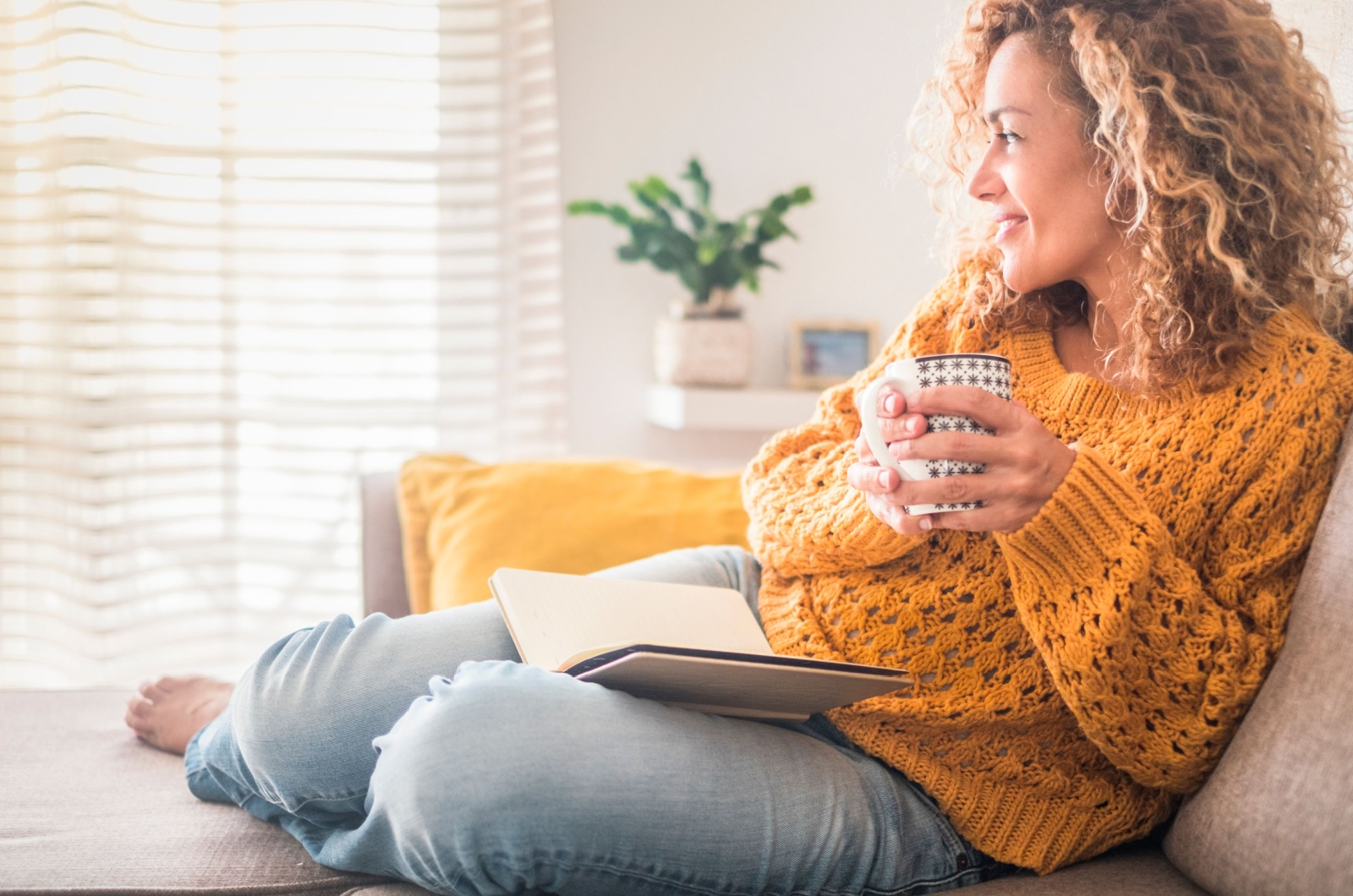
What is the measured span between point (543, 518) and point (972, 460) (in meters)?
0.78

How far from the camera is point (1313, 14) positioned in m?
1.21

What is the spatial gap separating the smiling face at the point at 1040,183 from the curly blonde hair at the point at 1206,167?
15 millimetres

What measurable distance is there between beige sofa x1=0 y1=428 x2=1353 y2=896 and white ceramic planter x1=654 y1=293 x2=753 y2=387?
4.71 feet

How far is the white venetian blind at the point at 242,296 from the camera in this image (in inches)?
88.0

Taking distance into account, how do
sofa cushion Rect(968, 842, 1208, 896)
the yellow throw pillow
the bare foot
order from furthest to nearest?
the yellow throw pillow → the bare foot → sofa cushion Rect(968, 842, 1208, 896)

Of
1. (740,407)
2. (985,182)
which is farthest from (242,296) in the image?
(985,182)

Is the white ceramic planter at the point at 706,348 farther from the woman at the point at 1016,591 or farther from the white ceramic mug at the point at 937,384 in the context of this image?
the white ceramic mug at the point at 937,384

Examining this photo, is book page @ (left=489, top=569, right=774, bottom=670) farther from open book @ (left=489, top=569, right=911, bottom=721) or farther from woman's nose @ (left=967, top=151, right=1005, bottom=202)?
woman's nose @ (left=967, top=151, right=1005, bottom=202)

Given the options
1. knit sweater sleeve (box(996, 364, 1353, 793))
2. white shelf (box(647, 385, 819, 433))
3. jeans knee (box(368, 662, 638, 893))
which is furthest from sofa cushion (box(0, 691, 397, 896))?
white shelf (box(647, 385, 819, 433))

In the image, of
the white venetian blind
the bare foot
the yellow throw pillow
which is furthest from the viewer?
the white venetian blind

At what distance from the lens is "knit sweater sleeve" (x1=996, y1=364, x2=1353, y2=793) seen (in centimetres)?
80

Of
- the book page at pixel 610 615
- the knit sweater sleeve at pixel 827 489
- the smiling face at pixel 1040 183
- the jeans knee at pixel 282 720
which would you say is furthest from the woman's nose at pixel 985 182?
the jeans knee at pixel 282 720

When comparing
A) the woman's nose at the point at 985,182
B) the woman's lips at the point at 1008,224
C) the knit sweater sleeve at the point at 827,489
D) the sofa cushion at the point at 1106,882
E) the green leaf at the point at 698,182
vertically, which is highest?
the green leaf at the point at 698,182

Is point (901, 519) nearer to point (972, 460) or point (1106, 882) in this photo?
point (972, 460)
